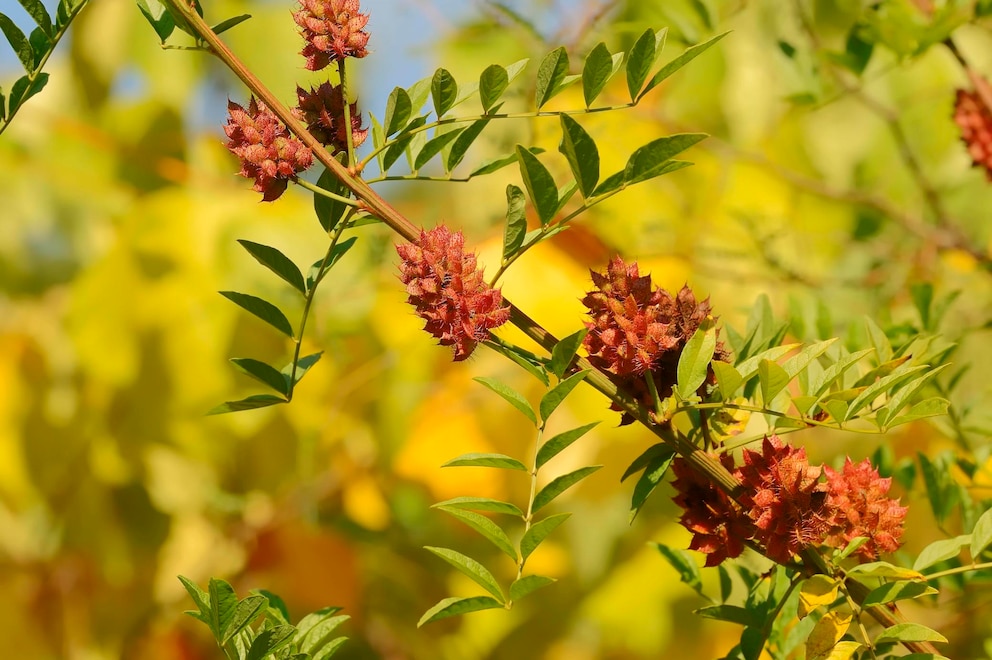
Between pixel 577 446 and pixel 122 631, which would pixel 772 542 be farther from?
pixel 122 631

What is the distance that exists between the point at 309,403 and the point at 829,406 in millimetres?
710

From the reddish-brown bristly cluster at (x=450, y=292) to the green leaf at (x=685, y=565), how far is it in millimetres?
168

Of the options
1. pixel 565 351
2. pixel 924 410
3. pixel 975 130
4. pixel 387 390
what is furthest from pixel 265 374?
pixel 387 390

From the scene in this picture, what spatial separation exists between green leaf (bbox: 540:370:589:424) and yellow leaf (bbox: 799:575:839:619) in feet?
0.34

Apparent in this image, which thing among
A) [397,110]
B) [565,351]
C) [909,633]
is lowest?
[909,633]

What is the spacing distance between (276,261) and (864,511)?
0.72ft

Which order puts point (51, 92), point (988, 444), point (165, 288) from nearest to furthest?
1. point (988, 444)
2. point (165, 288)
3. point (51, 92)

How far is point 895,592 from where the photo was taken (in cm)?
33

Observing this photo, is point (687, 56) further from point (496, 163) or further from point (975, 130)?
point (975, 130)

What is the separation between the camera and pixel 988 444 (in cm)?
55

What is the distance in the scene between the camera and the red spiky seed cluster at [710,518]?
1.13 feet

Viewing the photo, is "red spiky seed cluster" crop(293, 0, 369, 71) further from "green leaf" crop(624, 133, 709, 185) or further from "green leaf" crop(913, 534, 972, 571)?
"green leaf" crop(913, 534, 972, 571)

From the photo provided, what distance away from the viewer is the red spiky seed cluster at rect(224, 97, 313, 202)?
1.06ft

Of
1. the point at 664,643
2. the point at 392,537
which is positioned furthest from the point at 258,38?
the point at 664,643
